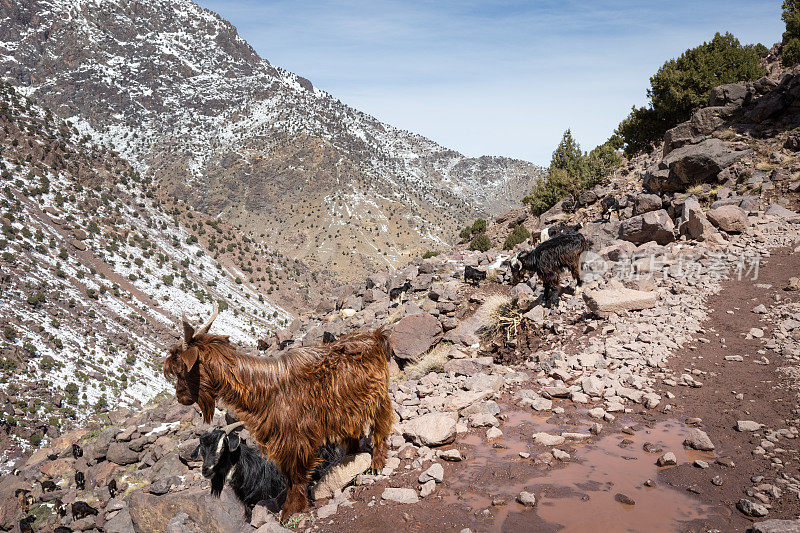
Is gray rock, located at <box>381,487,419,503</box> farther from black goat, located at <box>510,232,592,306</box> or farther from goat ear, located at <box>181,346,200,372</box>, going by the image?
black goat, located at <box>510,232,592,306</box>

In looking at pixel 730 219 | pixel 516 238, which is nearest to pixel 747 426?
pixel 730 219

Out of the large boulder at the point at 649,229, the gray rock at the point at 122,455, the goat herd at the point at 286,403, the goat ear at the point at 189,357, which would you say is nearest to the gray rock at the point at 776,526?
the goat herd at the point at 286,403

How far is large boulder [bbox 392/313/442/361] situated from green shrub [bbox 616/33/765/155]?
2889 cm

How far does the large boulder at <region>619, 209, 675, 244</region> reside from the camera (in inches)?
484

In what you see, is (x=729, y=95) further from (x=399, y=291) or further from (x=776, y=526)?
(x=776, y=526)

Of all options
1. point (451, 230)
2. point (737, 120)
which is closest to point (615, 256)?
point (737, 120)

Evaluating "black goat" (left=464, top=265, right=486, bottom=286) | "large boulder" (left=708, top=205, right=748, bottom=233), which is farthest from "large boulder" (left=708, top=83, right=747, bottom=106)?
"black goat" (left=464, top=265, right=486, bottom=286)

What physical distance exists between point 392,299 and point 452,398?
10.9 m

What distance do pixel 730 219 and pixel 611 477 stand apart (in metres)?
10.4

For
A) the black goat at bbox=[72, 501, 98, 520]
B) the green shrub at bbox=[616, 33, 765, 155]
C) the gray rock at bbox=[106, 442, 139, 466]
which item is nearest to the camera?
the black goat at bbox=[72, 501, 98, 520]

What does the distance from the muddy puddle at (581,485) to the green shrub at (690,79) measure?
1245 inches

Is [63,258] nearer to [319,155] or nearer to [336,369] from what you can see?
[336,369]

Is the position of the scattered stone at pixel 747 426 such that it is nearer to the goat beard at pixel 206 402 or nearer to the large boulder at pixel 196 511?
the large boulder at pixel 196 511

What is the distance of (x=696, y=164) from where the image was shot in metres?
15.5
